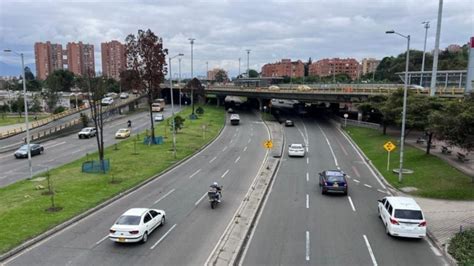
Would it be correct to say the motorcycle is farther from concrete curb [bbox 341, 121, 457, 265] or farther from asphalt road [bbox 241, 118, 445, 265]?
concrete curb [bbox 341, 121, 457, 265]

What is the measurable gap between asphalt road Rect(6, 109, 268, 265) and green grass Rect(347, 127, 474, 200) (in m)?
11.2

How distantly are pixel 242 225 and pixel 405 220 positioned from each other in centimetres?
738

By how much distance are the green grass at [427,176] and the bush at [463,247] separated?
7.23 meters

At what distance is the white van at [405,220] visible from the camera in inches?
703

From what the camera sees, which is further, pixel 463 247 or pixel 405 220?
pixel 405 220

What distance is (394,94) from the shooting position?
48875 mm

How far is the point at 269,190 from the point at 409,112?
2141cm

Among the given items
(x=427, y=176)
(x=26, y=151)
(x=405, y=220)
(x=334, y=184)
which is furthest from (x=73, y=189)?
(x=427, y=176)

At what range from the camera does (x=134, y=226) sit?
17.4 meters

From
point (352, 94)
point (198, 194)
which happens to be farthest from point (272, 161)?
point (352, 94)

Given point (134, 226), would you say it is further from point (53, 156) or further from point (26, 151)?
point (26, 151)

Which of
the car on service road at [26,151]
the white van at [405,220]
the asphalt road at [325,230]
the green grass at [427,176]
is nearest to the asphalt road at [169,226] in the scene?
the asphalt road at [325,230]

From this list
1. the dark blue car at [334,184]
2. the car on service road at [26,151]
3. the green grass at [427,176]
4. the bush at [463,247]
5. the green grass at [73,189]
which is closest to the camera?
the bush at [463,247]

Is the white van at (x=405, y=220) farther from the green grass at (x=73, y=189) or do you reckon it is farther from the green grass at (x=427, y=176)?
the green grass at (x=73, y=189)
